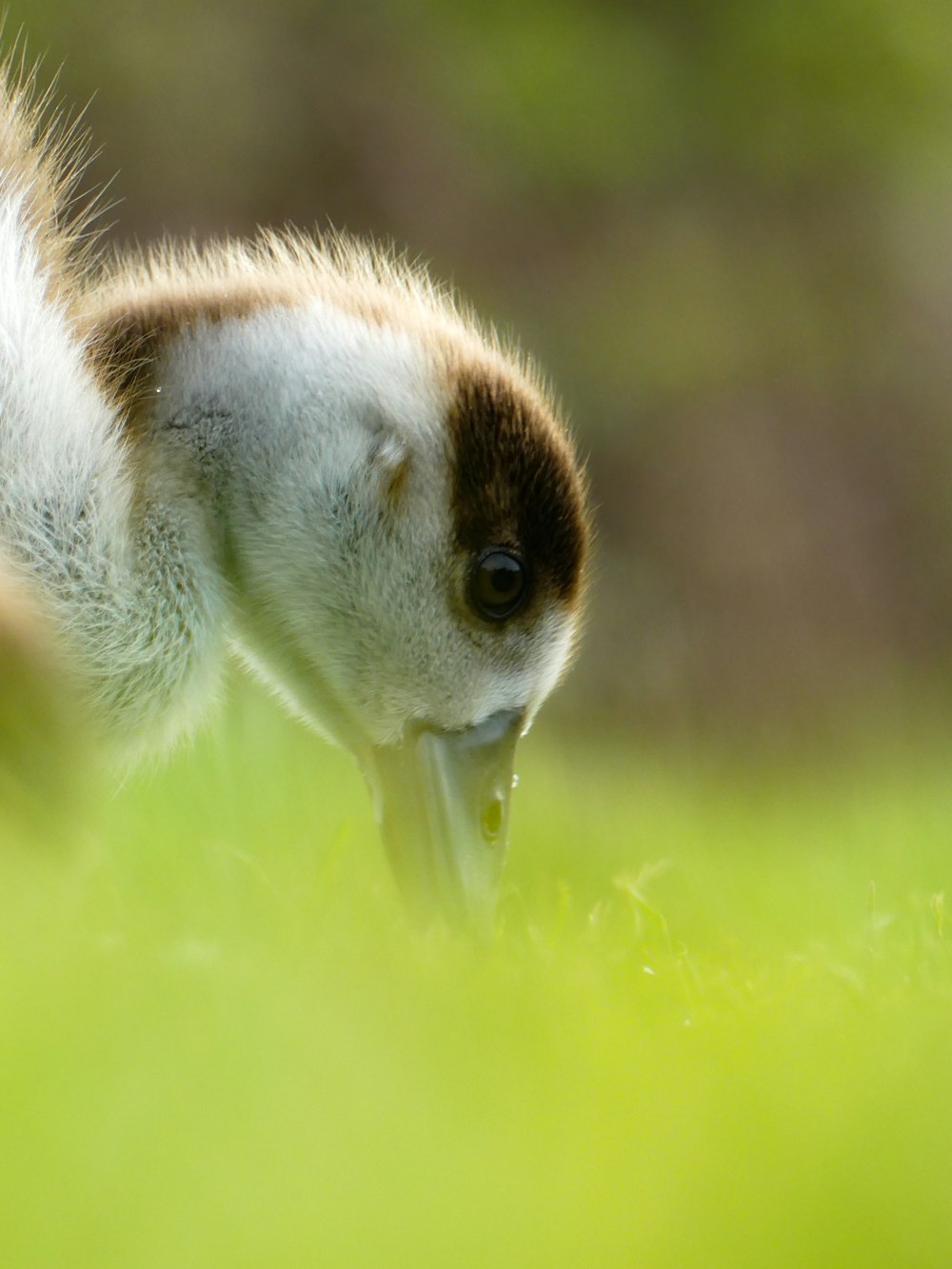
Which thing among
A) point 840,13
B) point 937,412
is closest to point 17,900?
point 840,13

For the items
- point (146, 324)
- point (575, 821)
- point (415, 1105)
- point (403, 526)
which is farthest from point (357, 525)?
point (415, 1105)

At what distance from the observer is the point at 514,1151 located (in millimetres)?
1071

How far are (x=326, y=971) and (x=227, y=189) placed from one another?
961cm

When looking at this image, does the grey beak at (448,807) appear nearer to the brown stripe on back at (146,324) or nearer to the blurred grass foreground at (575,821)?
the blurred grass foreground at (575,821)

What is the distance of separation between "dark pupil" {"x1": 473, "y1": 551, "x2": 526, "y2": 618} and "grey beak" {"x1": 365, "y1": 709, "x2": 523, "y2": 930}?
191 mm

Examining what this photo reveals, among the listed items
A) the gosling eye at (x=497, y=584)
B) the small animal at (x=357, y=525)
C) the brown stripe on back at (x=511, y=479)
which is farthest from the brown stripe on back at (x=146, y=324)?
the gosling eye at (x=497, y=584)

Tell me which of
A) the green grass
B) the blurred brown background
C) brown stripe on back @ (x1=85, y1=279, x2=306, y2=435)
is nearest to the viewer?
the green grass

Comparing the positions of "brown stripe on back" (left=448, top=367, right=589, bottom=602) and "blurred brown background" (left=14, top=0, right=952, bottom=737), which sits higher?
"blurred brown background" (left=14, top=0, right=952, bottom=737)

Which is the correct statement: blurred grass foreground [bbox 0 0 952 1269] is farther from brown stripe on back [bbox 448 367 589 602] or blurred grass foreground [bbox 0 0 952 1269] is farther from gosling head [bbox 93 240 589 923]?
brown stripe on back [bbox 448 367 589 602]

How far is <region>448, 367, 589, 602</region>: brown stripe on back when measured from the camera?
285 centimetres

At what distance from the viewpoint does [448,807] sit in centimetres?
287

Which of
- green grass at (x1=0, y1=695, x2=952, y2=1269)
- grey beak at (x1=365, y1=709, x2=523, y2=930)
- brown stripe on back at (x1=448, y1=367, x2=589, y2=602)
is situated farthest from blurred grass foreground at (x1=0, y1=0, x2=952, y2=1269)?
brown stripe on back at (x1=448, y1=367, x2=589, y2=602)

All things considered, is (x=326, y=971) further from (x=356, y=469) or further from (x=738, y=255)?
(x=738, y=255)

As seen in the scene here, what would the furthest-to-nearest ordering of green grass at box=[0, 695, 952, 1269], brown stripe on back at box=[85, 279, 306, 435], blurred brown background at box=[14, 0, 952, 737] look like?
1. blurred brown background at box=[14, 0, 952, 737]
2. brown stripe on back at box=[85, 279, 306, 435]
3. green grass at box=[0, 695, 952, 1269]
